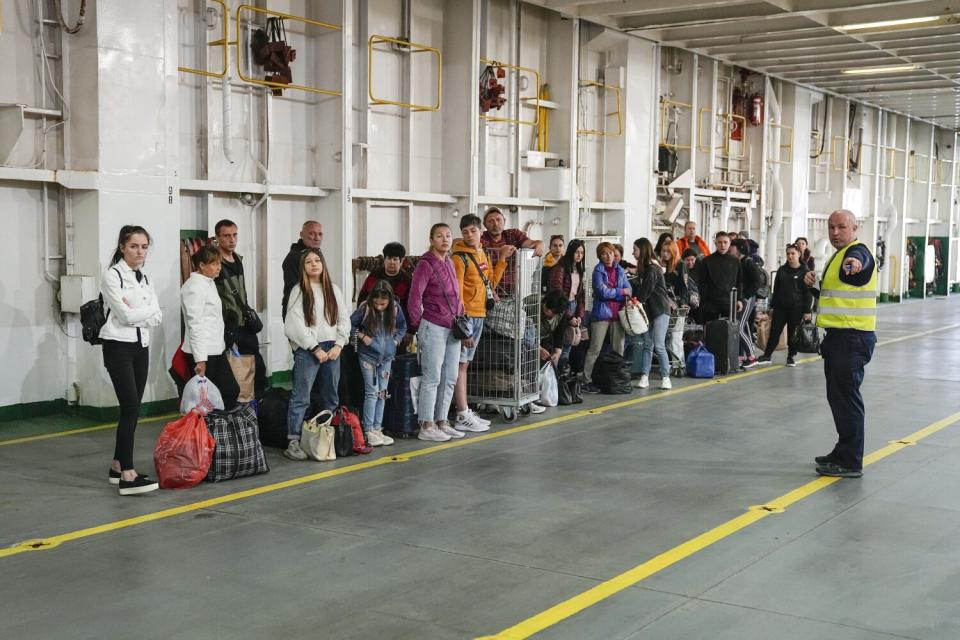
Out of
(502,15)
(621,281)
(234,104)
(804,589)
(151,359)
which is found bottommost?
(804,589)

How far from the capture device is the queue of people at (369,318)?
6535 millimetres

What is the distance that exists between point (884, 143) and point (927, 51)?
31.8 feet

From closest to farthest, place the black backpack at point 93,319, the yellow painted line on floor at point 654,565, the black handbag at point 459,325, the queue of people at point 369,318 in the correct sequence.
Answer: the yellow painted line on floor at point 654,565 < the black backpack at point 93,319 < the queue of people at point 369,318 < the black handbag at point 459,325

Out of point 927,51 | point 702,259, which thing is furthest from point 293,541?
point 927,51

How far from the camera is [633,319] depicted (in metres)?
10.9

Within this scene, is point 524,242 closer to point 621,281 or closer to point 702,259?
point 621,281

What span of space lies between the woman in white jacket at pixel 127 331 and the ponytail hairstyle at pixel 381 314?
1.86 metres

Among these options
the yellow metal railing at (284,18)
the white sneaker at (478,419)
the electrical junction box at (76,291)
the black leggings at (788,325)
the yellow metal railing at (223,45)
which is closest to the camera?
the electrical junction box at (76,291)

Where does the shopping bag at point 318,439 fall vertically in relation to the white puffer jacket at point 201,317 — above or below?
below

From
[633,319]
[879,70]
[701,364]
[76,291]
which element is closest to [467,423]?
[633,319]

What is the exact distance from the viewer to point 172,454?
6.63m

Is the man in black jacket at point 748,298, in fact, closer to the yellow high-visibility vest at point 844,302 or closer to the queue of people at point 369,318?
the queue of people at point 369,318

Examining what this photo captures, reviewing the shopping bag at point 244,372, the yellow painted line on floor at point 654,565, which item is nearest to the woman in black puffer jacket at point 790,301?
the yellow painted line on floor at point 654,565

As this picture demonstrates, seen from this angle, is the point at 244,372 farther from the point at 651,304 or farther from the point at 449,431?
the point at 651,304
